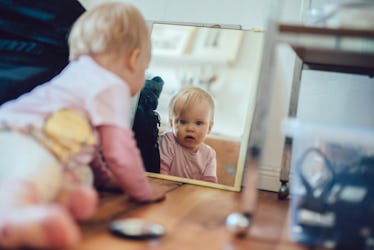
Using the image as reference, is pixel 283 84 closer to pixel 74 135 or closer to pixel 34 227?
pixel 74 135

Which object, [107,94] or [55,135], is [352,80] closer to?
[107,94]

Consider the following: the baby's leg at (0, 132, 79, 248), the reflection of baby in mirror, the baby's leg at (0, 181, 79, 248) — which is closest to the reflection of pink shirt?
the reflection of baby in mirror

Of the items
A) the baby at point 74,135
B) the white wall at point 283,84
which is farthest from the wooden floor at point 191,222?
the white wall at point 283,84

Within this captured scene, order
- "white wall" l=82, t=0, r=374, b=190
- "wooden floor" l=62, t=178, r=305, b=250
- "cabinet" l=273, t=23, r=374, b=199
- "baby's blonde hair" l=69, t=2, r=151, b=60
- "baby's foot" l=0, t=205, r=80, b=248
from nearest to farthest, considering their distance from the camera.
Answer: "baby's foot" l=0, t=205, r=80, b=248
"wooden floor" l=62, t=178, r=305, b=250
"cabinet" l=273, t=23, r=374, b=199
"baby's blonde hair" l=69, t=2, r=151, b=60
"white wall" l=82, t=0, r=374, b=190

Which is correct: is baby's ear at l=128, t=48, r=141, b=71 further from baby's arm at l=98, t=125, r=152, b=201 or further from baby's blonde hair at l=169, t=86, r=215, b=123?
baby's blonde hair at l=169, t=86, r=215, b=123

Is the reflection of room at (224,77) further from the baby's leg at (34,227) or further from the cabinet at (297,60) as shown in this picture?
the baby's leg at (34,227)

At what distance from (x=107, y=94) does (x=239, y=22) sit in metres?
0.76

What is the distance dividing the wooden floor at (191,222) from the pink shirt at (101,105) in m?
0.08

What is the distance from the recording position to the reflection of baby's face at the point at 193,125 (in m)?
1.49

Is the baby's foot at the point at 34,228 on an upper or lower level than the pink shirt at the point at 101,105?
lower

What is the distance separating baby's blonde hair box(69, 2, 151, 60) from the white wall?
0.55 metres

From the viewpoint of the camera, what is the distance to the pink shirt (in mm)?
960

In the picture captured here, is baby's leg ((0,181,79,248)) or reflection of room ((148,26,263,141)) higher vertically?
reflection of room ((148,26,263,141))

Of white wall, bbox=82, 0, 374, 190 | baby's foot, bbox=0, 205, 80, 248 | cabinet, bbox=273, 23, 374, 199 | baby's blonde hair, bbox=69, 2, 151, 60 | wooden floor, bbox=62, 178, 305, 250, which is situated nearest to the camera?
baby's foot, bbox=0, 205, 80, 248
